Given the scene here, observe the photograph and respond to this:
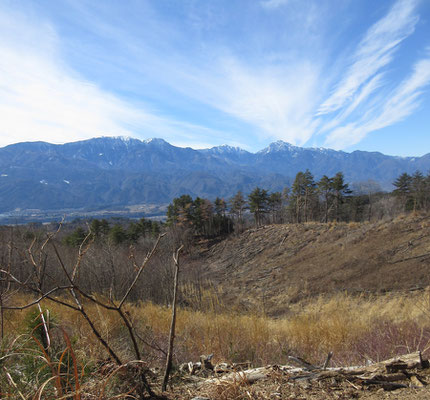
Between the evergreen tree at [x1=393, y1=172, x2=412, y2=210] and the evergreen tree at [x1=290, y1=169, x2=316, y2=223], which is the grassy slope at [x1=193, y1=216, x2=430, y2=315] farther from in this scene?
the evergreen tree at [x1=393, y1=172, x2=412, y2=210]

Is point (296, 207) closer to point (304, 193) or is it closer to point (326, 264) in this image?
point (304, 193)

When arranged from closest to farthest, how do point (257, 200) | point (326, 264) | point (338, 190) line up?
1. point (326, 264)
2. point (338, 190)
3. point (257, 200)

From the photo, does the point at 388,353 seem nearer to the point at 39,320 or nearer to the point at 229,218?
the point at 39,320

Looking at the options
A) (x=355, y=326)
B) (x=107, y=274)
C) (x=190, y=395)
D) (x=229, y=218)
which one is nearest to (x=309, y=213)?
(x=229, y=218)

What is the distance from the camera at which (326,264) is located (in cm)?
2302

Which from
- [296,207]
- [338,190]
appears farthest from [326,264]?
[296,207]

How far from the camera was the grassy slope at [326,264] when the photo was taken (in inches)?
665

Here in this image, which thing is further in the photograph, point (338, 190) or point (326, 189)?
point (326, 189)

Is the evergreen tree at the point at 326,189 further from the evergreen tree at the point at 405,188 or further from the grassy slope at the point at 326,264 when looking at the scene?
the grassy slope at the point at 326,264

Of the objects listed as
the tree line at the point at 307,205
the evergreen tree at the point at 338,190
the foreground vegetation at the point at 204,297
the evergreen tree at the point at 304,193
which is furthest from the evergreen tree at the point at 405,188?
the evergreen tree at the point at 304,193

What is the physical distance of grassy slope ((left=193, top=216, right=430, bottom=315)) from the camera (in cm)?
1689

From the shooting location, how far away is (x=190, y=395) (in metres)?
1.81

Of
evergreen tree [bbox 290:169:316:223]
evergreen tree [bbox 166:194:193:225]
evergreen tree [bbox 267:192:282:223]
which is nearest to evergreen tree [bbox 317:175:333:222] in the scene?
evergreen tree [bbox 290:169:316:223]

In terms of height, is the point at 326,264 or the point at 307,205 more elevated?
the point at 307,205
